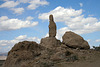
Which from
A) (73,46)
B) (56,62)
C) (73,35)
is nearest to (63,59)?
(56,62)

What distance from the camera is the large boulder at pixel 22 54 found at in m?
9.29

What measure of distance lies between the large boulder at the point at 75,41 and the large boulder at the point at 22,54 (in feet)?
16.9

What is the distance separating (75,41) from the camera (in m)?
15.2

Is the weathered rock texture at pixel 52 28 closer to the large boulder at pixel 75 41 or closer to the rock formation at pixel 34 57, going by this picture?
the large boulder at pixel 75 41

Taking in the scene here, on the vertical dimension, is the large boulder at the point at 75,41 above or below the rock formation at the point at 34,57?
above

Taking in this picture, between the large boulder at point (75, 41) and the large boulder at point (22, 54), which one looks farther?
the large boulder at point (75, 41)

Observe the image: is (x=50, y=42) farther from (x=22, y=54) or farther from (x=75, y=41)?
(x=22, y=54)

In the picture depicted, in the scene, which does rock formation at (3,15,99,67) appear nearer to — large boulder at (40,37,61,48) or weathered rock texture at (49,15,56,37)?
large boulder at (40,37,61,48)

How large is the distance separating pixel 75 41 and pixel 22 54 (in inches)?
287

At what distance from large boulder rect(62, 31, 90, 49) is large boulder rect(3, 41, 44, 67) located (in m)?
5.14


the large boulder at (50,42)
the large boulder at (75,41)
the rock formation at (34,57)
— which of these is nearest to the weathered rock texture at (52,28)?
the large boulder at (50,42)

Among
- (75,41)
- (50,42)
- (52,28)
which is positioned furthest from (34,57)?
(52,28)

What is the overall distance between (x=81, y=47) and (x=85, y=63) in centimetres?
610

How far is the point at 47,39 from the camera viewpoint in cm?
1762
